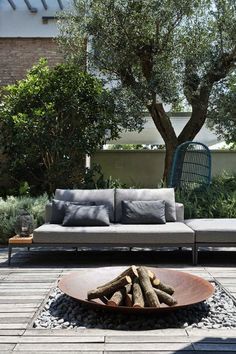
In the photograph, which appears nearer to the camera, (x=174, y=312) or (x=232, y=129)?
(x=174, y=312)

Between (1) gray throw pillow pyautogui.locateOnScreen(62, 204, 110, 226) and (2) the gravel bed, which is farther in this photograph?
(1) gray throw pillow pyautogui.locateOnScreen(62, 204, 110, 226)

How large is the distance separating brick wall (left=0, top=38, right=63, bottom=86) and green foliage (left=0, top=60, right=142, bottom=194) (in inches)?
79.2

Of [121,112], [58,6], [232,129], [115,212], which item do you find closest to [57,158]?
[121,112]

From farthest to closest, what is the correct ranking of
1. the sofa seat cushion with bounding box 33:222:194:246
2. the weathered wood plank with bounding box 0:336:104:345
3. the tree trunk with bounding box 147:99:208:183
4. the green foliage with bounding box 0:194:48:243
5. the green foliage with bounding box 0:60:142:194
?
the tree trunk with bounding box 147:99:208:183, the green foliage with bounding box 0:60:142:194, the green foliage with bounding box 0:194:48:243, the sofa seat cushion with bounding box 33:222:194:246, the weathered wood plank with bounding box 0:336:104:345

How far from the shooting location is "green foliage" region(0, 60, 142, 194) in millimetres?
8867

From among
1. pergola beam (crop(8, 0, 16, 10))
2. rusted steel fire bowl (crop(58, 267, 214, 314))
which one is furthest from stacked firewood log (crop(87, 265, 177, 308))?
pergola beam (crop(8, 0, 16, 10))

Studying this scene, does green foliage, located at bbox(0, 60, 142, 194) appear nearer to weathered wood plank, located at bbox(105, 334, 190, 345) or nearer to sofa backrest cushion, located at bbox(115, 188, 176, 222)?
sofa backrest cushion, located at bbox(115, 188, 176, 222)

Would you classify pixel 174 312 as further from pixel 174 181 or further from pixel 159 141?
pixel 159 141

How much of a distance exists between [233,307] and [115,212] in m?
2.92

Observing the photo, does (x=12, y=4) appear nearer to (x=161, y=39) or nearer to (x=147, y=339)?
(x=161, y=39)

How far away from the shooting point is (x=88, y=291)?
3592 millimetres

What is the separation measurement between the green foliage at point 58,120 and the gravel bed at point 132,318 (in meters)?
5.62

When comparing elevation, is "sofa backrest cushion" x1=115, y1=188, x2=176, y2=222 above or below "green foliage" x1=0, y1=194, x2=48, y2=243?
above

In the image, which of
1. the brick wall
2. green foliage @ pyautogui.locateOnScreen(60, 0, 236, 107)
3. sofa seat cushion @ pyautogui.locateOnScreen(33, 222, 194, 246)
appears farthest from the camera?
the brick wall
